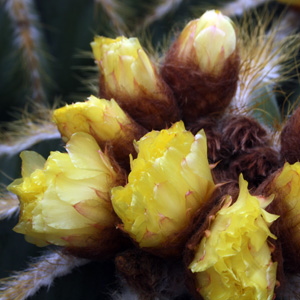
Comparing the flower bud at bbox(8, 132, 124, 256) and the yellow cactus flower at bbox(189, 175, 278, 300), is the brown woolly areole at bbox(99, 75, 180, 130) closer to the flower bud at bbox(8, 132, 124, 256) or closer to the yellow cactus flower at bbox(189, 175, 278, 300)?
the flower bud at bbox(8, 132, 124, 256)

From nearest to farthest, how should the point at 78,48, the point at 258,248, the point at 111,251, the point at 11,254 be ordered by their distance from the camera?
1. the point at 258,248
2. the point at 111,251
3. the point at 11,254
4. the point at 78,48

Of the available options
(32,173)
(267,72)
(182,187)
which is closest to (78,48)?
(267,72)

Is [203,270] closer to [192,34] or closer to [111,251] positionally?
[111,251]

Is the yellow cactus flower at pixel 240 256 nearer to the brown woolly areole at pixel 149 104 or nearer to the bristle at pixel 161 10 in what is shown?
the brown woolly areole at pixel 149 104

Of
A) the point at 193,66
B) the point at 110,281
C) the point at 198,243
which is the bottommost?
the point at 110,281

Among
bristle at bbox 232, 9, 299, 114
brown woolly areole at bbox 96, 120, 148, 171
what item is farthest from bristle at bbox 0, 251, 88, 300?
bristle at bbox 232, 9, 299, 114

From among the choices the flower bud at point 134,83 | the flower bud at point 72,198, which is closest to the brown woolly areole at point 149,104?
the flower bud at point 134,83
